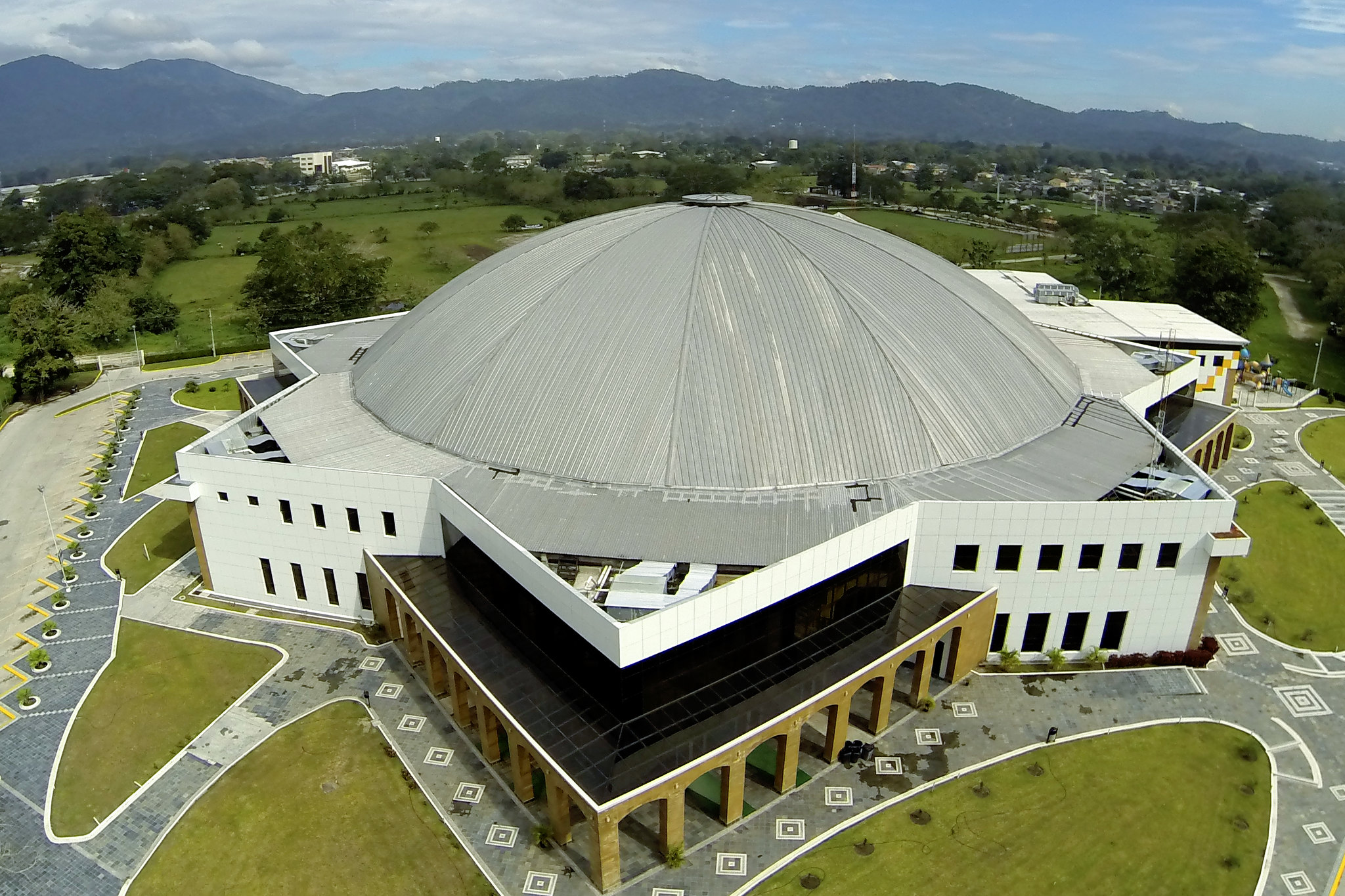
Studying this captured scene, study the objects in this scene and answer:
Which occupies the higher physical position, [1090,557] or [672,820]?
[1090,557]

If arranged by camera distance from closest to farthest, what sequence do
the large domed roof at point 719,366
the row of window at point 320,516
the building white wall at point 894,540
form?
the building white wall at point 894,540 → the large domed roof at point 719,366 → the row of window at point 320,516

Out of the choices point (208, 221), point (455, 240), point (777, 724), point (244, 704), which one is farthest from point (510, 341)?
point (208, 221)

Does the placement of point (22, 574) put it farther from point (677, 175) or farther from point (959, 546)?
point (677, 175)

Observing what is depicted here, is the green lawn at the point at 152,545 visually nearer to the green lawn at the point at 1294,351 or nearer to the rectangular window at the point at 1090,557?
the rectangular window at the point at 1090,557

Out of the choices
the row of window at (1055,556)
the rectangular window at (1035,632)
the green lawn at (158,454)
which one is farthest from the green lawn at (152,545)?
the rectangular window at (1035,632)

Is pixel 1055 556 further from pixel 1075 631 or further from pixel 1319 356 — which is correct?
pixel 1319 356

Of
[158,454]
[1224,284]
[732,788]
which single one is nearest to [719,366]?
[732,788]
